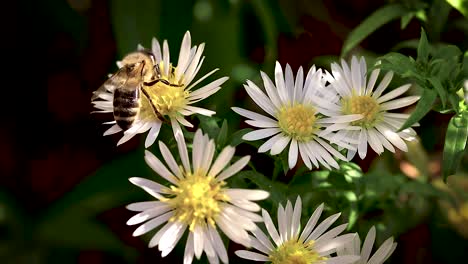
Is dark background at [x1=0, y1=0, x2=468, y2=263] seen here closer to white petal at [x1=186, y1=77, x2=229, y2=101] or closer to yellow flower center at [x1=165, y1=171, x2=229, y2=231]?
white petal at [x1=186, y1=77, x2=229, y2=101]

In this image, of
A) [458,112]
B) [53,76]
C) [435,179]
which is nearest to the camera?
[458,112]

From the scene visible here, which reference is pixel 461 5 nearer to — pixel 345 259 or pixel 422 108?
pixel 422 108

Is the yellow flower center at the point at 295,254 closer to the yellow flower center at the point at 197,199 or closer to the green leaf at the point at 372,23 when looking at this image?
the yellow flower center at the point at 197,199

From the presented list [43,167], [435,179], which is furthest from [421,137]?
[43,167]

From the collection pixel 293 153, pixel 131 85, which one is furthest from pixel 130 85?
pixel 293 153

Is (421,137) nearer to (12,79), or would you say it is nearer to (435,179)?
(435,179)

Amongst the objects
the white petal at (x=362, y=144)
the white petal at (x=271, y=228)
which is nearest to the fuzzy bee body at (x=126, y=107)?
the white petal at (x=271, y=228)
